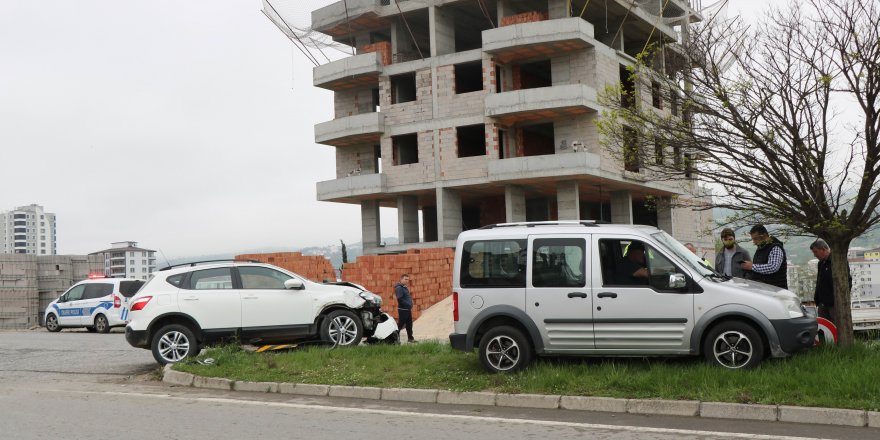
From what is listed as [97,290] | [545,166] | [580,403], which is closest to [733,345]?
[580,403]

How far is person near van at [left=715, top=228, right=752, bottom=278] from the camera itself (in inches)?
460

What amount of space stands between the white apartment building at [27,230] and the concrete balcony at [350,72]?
159 m

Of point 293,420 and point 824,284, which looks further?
point 824,284

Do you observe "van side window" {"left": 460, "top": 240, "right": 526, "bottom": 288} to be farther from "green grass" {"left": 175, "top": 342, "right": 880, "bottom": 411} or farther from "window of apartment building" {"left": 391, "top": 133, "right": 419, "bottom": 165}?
"window of apartment building" {"left": 391, "top": 133, "right": 419, "bottom": 165}

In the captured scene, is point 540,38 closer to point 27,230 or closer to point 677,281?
point 677,281

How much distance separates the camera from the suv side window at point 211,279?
13.5 metres

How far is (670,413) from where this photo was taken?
8.56m

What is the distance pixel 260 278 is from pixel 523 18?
29741 mm

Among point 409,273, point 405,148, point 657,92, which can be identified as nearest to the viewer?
point 657,92

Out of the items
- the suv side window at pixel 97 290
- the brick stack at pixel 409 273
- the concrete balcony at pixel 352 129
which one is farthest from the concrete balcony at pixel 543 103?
the suv side window at pixel 97 290

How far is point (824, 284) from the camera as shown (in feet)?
38.4

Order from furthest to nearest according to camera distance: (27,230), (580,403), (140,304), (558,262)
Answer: (27,230) < (140,304) < (558,262) < (580,403)

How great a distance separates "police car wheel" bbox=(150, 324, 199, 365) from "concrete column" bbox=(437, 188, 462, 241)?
29.1 metres

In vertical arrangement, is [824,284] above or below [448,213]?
below
